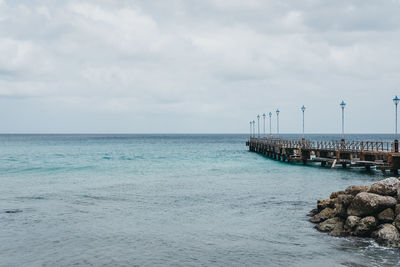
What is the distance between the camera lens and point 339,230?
52.3 ft

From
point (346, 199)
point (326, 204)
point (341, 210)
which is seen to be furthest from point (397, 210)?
point (326, 204)

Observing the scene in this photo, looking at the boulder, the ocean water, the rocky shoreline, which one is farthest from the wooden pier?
the rocky shoreline

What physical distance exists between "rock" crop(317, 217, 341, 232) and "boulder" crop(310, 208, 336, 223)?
610mm

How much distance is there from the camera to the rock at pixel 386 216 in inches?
600

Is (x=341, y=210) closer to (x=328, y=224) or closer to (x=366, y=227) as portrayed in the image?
(x=328, y=224)

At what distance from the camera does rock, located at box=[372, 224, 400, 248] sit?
1435 centimetres

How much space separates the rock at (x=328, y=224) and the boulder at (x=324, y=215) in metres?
0.61

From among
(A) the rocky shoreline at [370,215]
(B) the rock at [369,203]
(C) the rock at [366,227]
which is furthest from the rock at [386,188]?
(C) the rock at [366,227]

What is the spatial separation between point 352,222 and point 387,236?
54.4 inches

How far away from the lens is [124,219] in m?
19.3

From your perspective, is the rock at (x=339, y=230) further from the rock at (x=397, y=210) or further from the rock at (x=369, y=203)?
the rock at (x=397, y=210)

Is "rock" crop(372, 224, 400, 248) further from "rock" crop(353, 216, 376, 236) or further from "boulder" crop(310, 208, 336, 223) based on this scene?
"boulder" crop(310, 208, 336, 223)

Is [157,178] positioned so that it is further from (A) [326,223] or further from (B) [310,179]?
(A) [326,223]

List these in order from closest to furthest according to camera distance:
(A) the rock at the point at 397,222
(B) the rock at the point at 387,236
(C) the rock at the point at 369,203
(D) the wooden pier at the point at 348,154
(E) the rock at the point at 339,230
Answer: (B) the rock at the point at 387,236
(A) the rock at the point at 397,222
(C) the rock at the point at 369,203
(E) the rock at the point at 339,230
(D) the wooden pier at the point at 348,154
